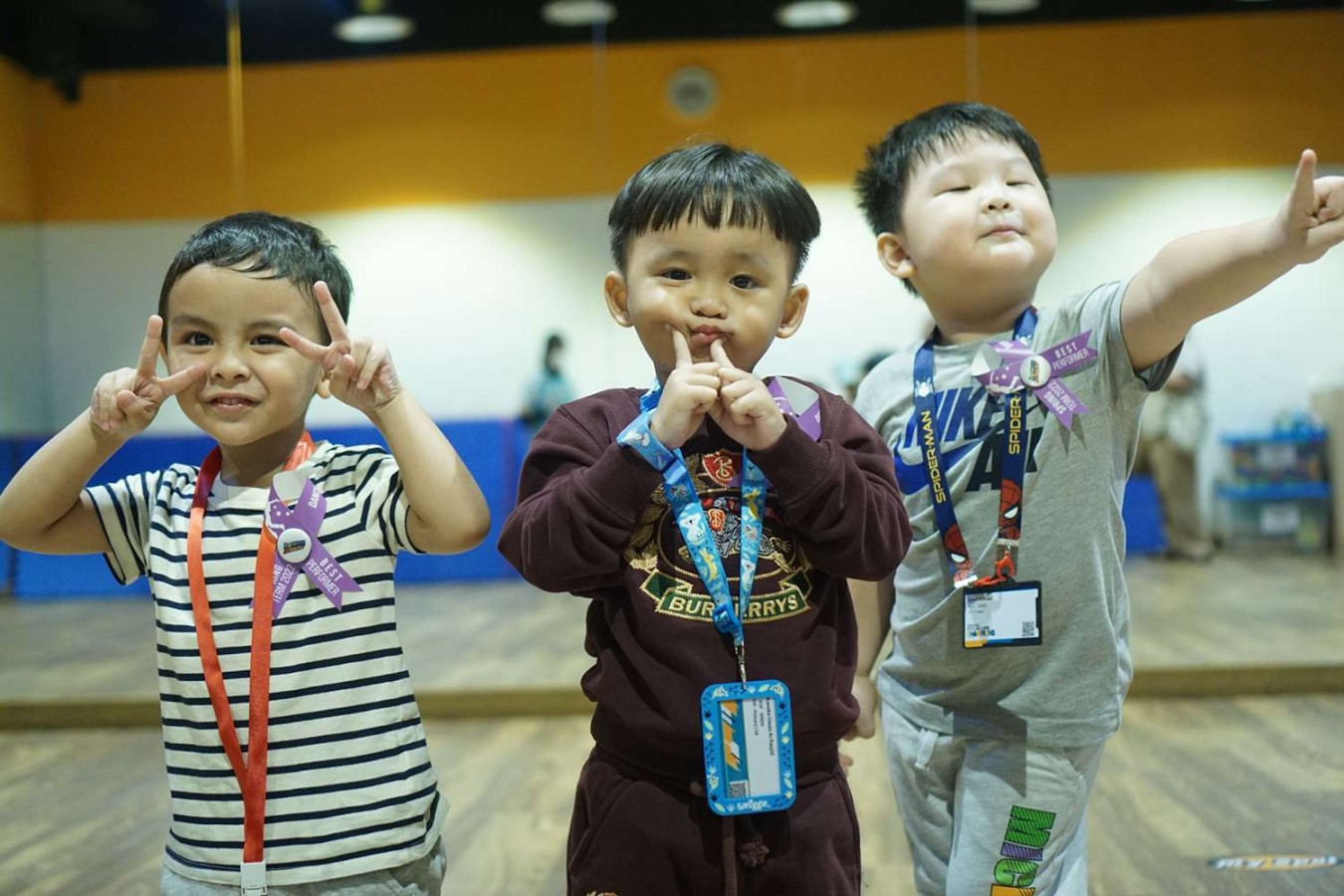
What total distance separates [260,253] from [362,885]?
73cm

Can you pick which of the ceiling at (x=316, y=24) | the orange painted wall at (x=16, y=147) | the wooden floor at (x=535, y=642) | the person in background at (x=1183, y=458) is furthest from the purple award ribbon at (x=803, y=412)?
the person in background at (x=1183, y=458)

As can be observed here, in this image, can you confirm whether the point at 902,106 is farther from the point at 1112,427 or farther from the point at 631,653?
the point at 631,653

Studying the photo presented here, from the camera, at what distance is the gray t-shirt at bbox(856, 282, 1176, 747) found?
150cm

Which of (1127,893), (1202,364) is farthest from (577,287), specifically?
(1127,893)

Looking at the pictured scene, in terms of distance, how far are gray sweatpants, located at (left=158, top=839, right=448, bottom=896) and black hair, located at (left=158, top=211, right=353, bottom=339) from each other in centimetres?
63

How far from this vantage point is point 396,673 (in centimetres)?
137

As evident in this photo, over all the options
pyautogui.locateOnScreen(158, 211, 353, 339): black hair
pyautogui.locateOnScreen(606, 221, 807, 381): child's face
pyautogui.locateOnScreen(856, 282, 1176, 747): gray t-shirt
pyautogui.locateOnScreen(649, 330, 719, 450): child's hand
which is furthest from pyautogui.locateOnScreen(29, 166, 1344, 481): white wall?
pyautogui.locateOnScreen(649, 330, 719, 450): child's hand

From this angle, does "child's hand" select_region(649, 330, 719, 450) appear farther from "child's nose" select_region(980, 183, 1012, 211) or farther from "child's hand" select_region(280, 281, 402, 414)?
"child's nose" select_region(980, 183, 1012, 211)

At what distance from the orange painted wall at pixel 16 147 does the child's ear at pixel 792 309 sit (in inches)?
162

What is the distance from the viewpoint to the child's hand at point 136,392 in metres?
1.29

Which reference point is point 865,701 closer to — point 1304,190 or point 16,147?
point 1304,190

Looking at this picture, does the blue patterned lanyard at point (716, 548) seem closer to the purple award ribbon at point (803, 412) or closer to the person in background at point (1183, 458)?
the purple award ribbon at point (803, 412)

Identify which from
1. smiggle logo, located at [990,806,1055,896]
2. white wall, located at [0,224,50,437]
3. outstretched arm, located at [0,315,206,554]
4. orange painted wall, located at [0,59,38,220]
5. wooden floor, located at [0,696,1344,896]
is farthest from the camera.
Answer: white wall, located at [0,224,50,437]

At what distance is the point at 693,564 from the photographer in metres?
1.19
